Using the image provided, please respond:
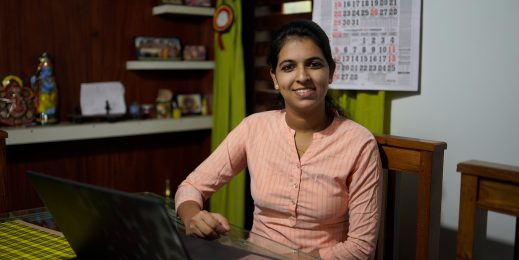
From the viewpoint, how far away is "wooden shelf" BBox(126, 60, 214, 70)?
278cm

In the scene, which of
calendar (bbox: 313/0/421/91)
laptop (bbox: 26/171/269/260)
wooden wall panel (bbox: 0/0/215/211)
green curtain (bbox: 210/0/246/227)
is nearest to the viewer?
laptop (bbox: 26/171/269/260)

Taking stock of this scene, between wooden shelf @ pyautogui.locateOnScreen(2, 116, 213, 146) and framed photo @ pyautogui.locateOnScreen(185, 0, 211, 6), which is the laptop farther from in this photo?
framed photo @ pyautogui.locateOnScreen(185, 0, 211, 6)

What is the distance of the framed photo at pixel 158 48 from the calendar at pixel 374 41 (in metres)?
1.16

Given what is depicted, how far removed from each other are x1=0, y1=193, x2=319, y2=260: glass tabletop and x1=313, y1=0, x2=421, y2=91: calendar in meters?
0.91

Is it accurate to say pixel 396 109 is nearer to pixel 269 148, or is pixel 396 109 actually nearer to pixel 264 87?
pixel 269 148

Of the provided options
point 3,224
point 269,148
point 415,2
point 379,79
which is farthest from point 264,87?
point 3,224

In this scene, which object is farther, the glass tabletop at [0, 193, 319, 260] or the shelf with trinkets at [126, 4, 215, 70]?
the shelf with trinkets at [126, 4, 215, 70]

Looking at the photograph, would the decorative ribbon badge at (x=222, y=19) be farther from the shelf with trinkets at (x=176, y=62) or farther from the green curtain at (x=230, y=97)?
the shelf with trinkets at (x=176, y=62)

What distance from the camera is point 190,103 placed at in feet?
10.1

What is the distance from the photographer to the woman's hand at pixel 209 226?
1.15m

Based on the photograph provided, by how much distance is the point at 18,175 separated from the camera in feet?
8.30

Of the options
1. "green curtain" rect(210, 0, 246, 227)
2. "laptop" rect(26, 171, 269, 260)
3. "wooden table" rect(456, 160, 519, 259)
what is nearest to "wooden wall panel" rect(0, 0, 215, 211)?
"green curtain" rect(210, 0, 246, 227)

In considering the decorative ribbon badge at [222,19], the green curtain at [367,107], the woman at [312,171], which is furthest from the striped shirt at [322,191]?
the decorative ribbon badge at [222,19]

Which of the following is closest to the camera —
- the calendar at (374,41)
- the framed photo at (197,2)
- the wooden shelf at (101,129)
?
the calendar at (374,41)
